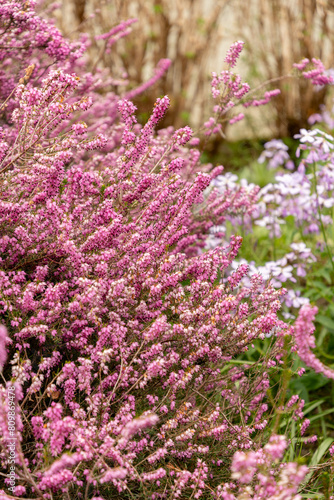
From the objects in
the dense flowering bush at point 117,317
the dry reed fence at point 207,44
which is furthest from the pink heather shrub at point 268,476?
the dry reed fence at point 207,44

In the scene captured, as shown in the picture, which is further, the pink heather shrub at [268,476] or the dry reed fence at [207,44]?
the dry reed fence at [207,44]

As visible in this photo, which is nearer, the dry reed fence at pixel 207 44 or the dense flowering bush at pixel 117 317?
the dense flowering bush at pixel 117 317

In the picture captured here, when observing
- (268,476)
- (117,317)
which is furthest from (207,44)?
(268,476)

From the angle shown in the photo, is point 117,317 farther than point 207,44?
No

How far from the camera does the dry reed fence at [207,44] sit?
23.5 ft

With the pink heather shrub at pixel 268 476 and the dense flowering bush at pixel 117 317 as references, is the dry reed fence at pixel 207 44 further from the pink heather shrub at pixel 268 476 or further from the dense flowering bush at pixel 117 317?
the pink heather shrub at pixel 268 476

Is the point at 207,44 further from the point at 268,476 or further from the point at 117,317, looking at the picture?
the point at 268,476

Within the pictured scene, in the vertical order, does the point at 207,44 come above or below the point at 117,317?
above

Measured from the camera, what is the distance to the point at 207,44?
7.41 meters

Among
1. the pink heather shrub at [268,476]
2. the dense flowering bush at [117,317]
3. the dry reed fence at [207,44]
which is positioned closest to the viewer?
the pink heather shrub at [268,476]

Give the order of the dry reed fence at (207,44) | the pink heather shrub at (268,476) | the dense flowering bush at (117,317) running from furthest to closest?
the dry reed fence at (207,44) < the dense flowering bush at (117,317) < the pink heather shrub at (268,476)

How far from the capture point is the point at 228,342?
2258 millimetres

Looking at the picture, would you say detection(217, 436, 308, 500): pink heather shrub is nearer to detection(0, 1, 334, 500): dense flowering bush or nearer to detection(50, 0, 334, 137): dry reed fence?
detection(0, 1, 334, 500): dense flowering bush

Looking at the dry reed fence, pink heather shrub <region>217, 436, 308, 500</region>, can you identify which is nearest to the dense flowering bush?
pink heather shrub <region>217, 436, 308, 500</region>
